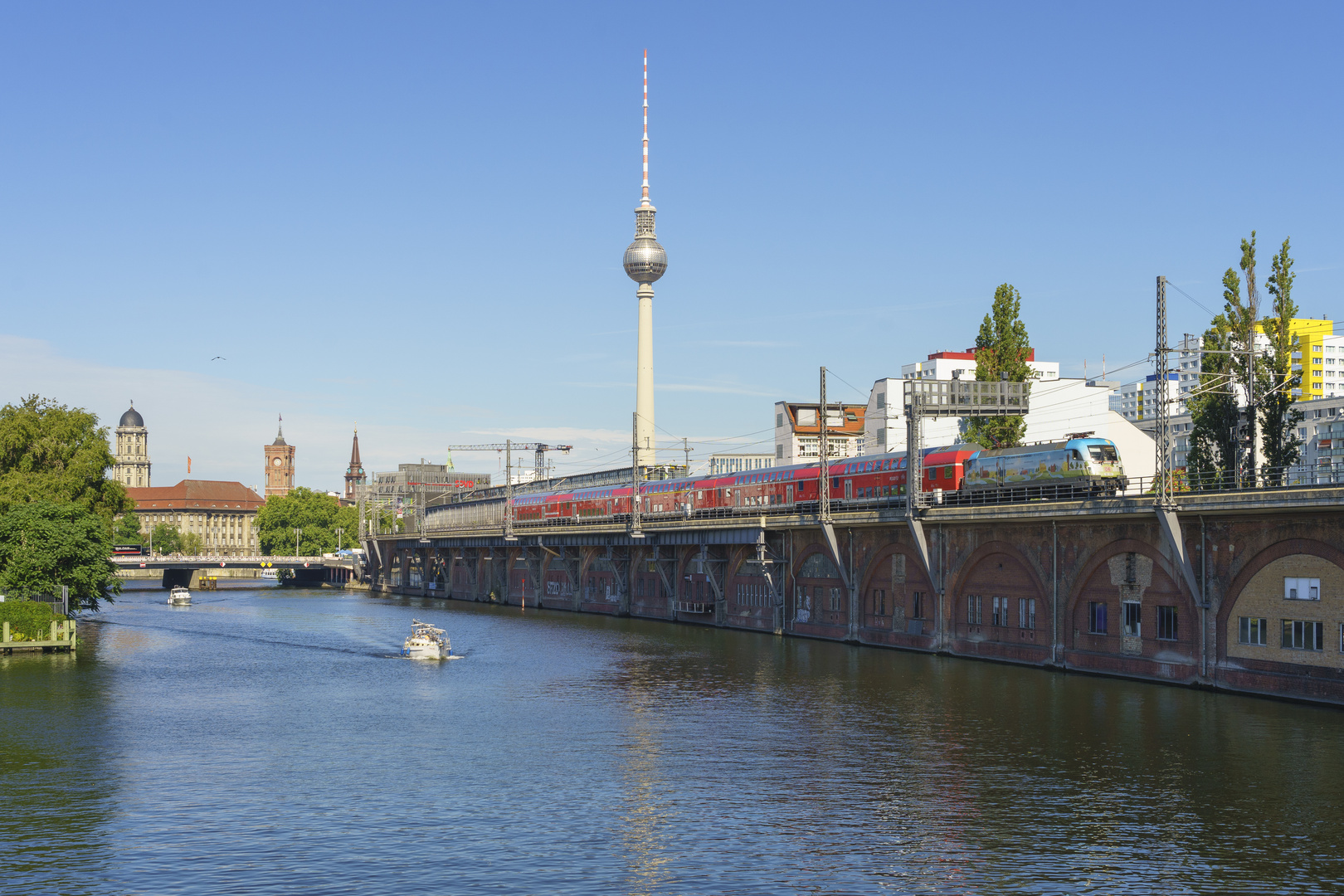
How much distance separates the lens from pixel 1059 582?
66750mm

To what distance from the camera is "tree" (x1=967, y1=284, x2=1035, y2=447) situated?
89750 millimetres

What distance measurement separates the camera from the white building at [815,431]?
552 ft

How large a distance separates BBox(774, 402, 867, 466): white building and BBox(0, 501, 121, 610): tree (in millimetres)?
97233

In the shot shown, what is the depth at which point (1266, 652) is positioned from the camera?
5503 cm

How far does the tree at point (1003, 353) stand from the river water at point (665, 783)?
78.6 ft

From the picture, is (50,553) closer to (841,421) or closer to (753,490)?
(753,490)

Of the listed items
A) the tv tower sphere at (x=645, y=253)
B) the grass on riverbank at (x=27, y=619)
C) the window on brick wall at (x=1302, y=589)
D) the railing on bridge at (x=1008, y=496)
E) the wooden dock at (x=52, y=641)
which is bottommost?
the wooden dock at (x=52, y=641)

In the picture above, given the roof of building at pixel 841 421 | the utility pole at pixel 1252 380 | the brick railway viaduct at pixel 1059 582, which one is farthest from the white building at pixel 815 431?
the utility pole at pixel 1252 380

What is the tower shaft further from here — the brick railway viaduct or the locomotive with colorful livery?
the brick railway viaduct

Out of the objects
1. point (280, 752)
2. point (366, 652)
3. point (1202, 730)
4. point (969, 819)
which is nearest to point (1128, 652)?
point (1202, 730)

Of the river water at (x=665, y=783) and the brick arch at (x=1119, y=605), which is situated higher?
the brick arch at (x=1119, y=605)

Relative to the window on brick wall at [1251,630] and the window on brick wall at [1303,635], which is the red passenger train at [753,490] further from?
the window on brick wall at [1303,635]

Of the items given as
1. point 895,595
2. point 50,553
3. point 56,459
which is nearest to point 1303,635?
point 895,595

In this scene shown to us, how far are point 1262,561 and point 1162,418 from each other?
8170 mm
